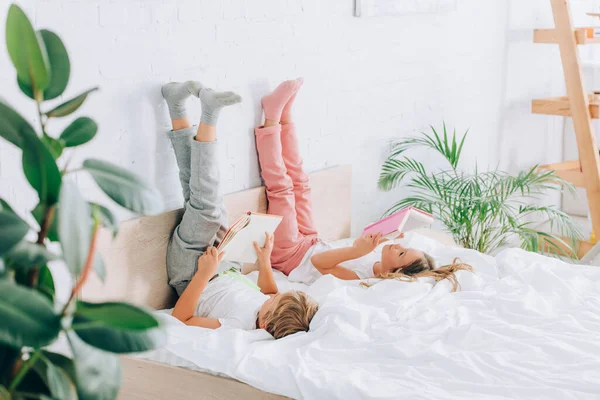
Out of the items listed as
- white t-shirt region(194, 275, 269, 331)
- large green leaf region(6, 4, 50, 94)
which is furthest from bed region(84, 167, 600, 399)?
large green leaf region(6, 4, 50, 94)

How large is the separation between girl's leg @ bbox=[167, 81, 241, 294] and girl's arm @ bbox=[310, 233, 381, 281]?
377 mm

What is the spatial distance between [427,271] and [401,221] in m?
0.21

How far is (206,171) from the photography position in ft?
7.20

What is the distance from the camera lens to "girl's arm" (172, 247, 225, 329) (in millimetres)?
2035

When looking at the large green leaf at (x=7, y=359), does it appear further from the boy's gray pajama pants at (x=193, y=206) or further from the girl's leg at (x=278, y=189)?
the girl's leg at (x=278, y=189)

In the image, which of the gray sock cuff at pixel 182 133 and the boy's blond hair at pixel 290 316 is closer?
the boy's blond hair at pixel 290 316

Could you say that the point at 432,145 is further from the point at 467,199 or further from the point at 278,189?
the point at 278,189

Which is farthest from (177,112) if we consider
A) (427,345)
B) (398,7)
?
(398,7)

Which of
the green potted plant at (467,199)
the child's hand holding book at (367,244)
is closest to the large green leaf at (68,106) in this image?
the child's hand holding book at (367,244)

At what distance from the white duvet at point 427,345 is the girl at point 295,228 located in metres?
0.22

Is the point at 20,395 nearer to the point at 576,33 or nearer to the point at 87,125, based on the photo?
the point at 87,125

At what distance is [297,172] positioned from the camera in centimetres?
266

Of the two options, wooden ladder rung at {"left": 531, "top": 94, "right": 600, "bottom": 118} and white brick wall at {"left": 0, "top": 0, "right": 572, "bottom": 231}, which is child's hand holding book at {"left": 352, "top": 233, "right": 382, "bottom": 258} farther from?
wooden ladder rung at {"left": 531, "top": 94, "right": 600, "bottom": 118}

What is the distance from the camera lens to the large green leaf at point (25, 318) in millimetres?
737
